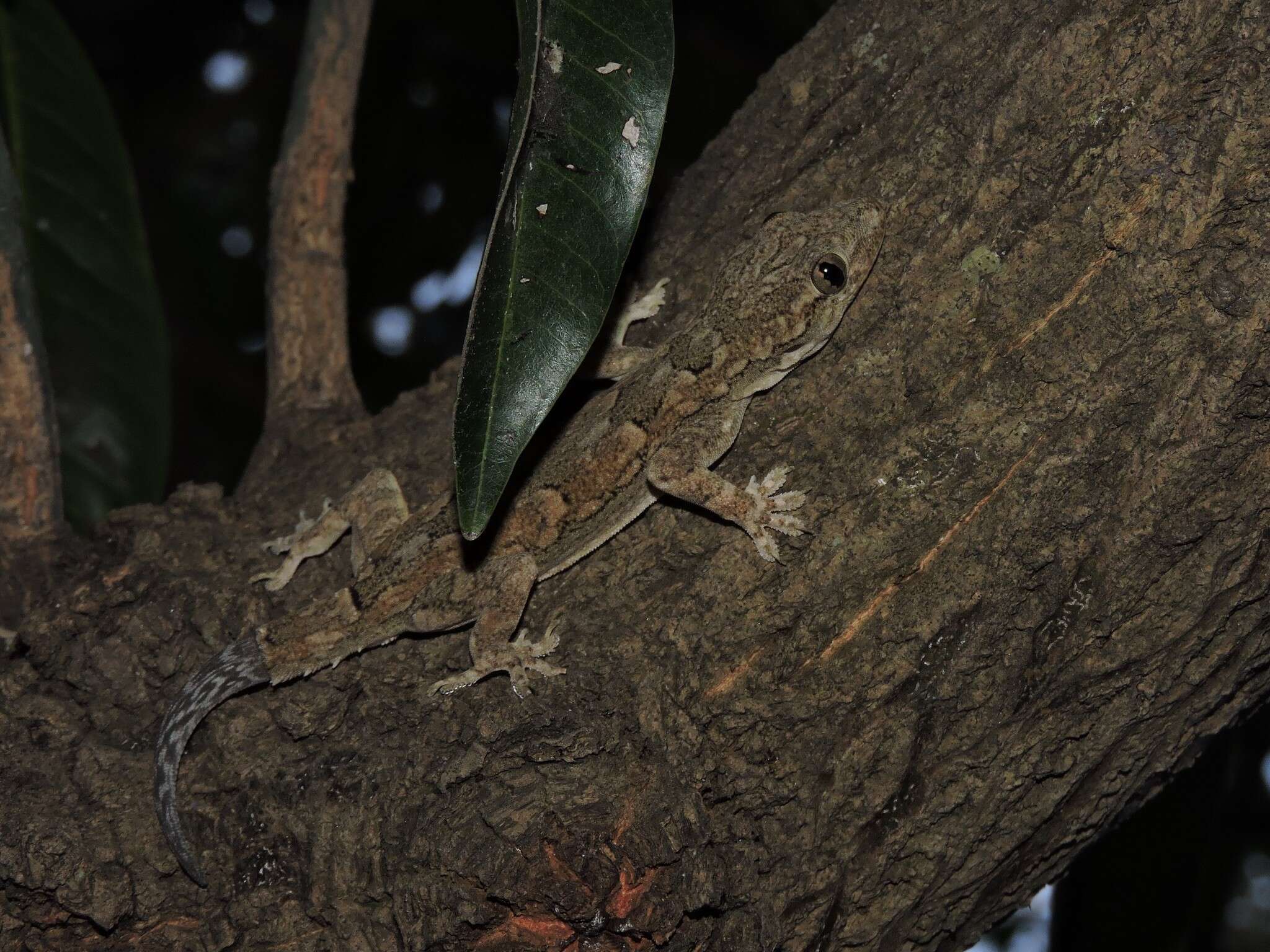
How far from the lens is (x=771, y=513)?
316 centimetres

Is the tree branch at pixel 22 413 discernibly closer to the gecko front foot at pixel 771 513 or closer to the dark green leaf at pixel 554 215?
the dark green leaf at pixel 554 215

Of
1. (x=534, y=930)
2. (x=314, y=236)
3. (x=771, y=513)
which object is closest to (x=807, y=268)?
(x=771, y=513)

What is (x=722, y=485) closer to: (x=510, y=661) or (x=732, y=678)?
(x=732, y=678)

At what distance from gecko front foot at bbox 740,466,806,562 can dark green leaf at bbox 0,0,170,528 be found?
2.78 m

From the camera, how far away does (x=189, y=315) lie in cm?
725

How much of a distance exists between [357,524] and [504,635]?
0.88 m

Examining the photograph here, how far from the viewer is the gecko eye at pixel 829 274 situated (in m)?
3.56

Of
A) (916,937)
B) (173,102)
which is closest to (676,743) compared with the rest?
(916,937)

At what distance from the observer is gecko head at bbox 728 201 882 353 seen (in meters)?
3.44

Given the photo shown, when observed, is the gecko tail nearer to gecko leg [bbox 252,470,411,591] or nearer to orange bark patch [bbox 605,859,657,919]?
gecko leg [bbox 252,470,411,591]

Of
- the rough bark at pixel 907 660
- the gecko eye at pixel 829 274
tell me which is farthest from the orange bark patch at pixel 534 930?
the gecko eye at pixel 829 274

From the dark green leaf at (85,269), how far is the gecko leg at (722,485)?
2.31 metres

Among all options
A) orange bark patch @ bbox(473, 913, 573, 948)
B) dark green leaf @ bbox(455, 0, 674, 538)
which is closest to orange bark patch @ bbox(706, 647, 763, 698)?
orange bark patch @ bbox(473, 913, 573, 948)

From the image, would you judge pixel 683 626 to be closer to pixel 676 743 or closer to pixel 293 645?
pixel 676 743
